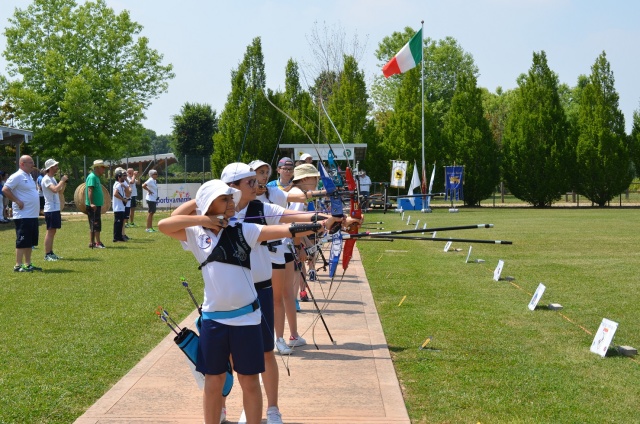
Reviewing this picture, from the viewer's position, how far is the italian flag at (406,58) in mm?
35547

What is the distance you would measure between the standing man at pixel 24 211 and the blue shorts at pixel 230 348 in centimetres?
975

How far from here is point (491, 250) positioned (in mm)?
19078

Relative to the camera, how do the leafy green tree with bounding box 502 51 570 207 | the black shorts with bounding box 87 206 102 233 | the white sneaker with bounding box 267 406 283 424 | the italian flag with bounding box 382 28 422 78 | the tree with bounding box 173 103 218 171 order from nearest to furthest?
the white sneaker with bounding box 267 406 283 424 < the black shorts with bounding box 87 206 102 233 < the italian flag with bounding box 382 28 422 78 < the leafy green tree with bounding box 502 51 570 207 < the tree with bounding box 173 103 218 171

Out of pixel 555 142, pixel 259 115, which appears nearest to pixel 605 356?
pixel 259 115

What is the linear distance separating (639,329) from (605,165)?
39.3 m

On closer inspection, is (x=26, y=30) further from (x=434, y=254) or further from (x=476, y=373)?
(x=476, y=373)

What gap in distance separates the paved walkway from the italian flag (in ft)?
91.0

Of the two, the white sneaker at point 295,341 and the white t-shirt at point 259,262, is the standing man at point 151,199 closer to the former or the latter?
the white sneaker at point 295,341

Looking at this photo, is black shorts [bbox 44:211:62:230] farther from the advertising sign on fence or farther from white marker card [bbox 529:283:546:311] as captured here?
the advertising sign on fence

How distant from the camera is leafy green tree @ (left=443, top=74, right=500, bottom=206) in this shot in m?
46.2

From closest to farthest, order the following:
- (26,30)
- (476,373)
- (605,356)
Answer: (476,373), (605,356), (26,30)

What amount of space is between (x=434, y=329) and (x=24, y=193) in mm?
8162

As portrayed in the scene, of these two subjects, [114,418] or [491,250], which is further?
[491,250]

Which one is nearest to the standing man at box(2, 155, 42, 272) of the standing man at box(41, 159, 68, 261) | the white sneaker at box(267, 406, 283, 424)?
the standing man at box(41, 159, 68, 261)
